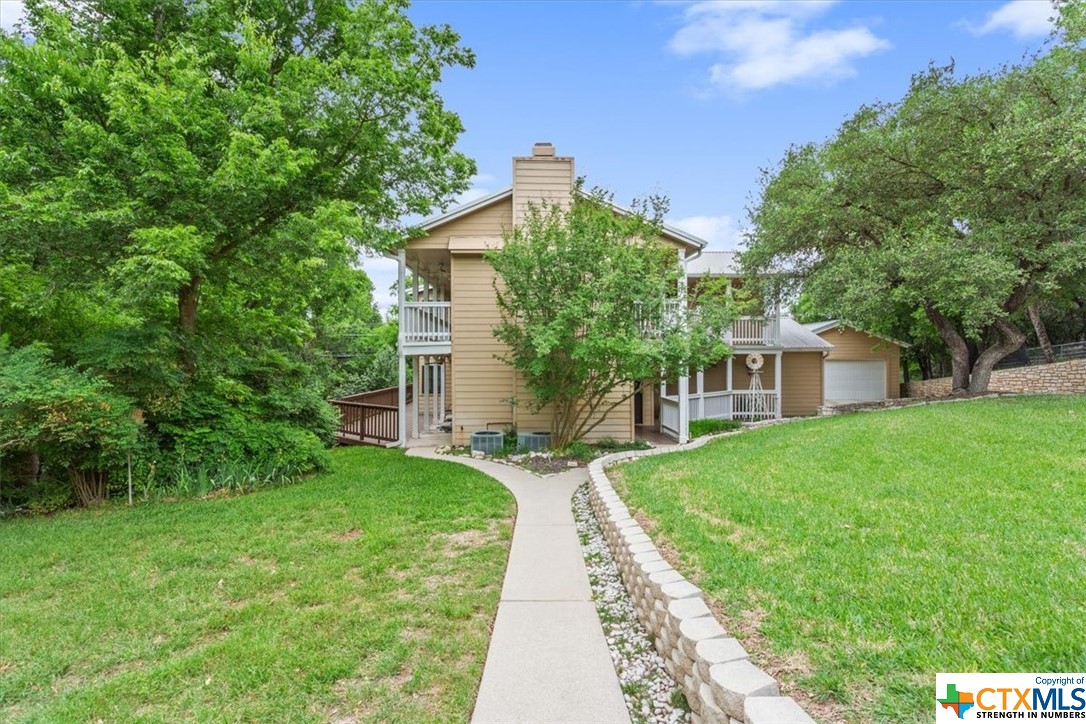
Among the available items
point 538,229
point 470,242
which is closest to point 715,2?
point 538,229

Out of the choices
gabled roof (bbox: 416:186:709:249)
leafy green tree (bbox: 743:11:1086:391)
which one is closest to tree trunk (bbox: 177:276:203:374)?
gabled roof (bbox: 416:186:709:249)

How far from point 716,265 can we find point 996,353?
772 cm

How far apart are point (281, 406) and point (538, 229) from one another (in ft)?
18.6

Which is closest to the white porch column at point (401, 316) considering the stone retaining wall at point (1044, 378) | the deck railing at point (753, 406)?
the deck railing at point (753, 406)

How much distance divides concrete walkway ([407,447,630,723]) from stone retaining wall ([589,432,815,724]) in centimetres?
36

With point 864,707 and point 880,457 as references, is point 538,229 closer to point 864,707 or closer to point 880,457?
point 880,457

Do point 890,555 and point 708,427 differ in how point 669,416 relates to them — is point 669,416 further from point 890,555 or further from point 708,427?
point 890,555

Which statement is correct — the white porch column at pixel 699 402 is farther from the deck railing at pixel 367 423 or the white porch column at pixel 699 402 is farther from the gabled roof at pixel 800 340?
the deck railing at pixel 367 423

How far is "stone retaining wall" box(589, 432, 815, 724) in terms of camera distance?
205 centimetres

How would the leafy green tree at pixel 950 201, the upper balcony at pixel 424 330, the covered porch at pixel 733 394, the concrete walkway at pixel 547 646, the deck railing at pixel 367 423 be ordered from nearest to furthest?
1. the concrete walkway at pixel 547 646
2. the leafy green tree at pixel 950 201
3. the upper balcony at pixel 424 330
4. the deck railing at pixel 367 423
5. the covered porch at pixel 733 394

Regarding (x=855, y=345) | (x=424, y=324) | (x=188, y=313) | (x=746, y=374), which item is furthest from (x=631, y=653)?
(x=855, y=345)

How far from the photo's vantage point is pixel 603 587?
4.22 metres

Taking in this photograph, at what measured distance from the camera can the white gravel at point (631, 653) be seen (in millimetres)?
2695

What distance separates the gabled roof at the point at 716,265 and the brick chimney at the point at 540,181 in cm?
608
